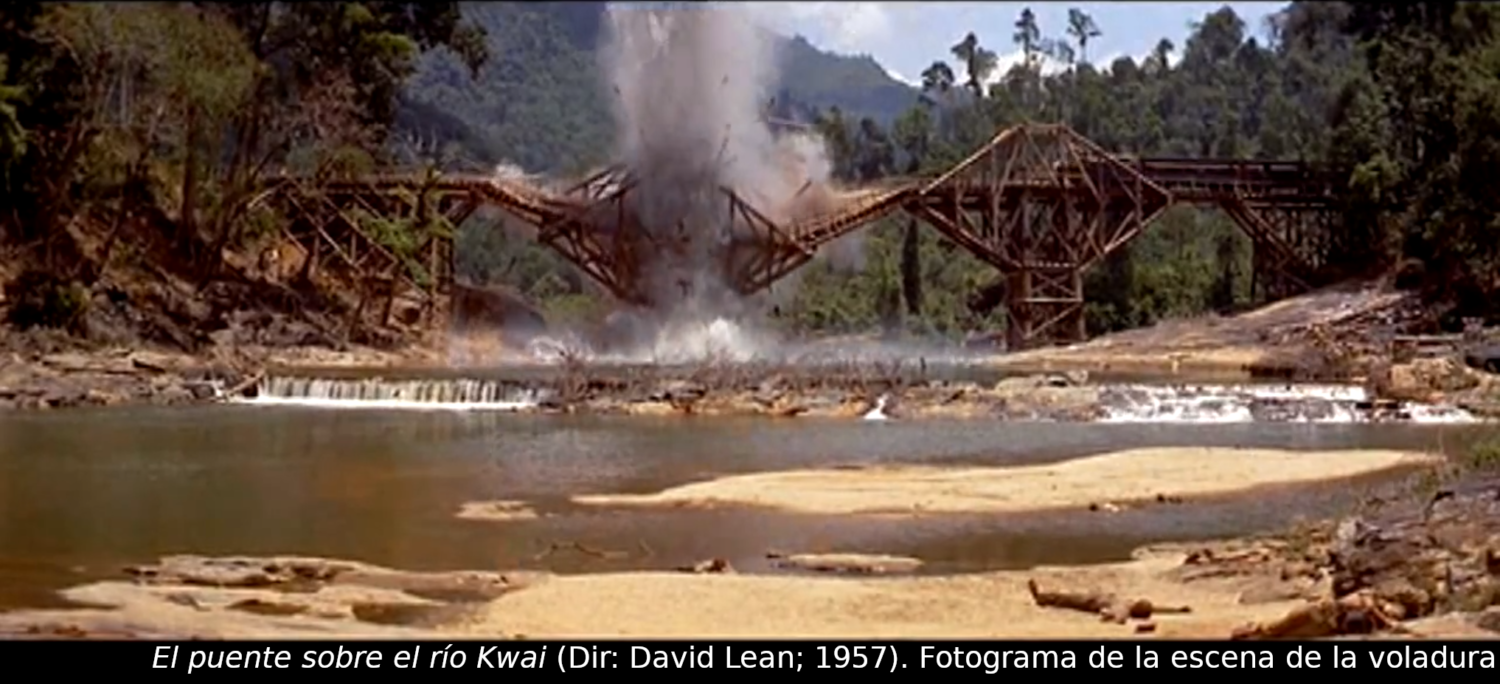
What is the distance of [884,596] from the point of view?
2016 centimetres

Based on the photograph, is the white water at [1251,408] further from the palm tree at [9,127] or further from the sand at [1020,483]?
the palm tree at [9,127]

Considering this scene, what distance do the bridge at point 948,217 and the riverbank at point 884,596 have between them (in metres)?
45.5

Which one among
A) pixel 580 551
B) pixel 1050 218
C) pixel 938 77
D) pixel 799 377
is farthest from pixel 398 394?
pixel 938 77

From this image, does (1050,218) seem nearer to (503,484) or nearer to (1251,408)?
(1251,408)

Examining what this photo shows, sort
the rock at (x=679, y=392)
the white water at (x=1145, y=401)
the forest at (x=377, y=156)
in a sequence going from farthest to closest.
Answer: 1. the forest at (x=377, y=156)
2. the rock at (x=679, y=392)
3. the white water at (x=1145, y=401)

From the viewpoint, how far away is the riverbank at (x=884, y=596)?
1705 centimetres

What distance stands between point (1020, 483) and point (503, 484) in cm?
783

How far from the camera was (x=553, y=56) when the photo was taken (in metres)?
183

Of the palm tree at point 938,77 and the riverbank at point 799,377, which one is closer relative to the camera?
the riverbank at point 799,377

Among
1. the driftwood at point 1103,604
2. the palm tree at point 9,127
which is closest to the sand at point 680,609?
the driftwood at point 1103,604

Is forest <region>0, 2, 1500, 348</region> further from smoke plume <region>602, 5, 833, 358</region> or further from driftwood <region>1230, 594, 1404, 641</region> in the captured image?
driftwood <region>1230, 594, 1404, 641</region>
